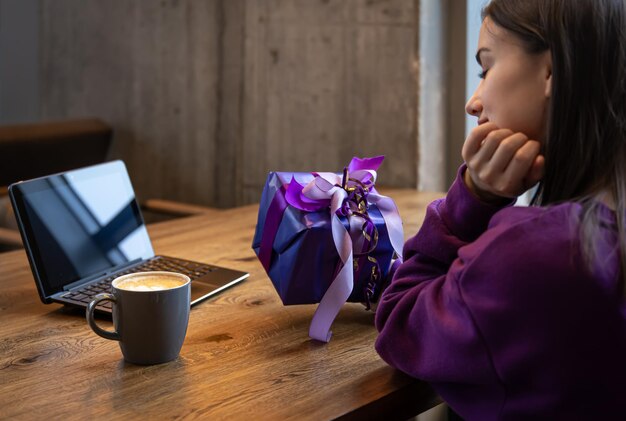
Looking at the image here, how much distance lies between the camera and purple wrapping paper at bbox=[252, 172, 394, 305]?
3.94 ft

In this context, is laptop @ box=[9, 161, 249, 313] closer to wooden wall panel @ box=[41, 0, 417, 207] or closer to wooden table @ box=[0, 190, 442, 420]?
wooden table @ box=[0, 190, 442, 420]

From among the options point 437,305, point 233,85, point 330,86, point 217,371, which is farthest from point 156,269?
point 233,85

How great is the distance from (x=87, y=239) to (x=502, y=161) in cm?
73

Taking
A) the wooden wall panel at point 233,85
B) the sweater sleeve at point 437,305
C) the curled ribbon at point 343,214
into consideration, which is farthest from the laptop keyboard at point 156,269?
the wooden wall panel at point 233,85

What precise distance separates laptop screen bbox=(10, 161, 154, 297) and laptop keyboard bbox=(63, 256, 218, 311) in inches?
1.0

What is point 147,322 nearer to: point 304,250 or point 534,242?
point 304,250

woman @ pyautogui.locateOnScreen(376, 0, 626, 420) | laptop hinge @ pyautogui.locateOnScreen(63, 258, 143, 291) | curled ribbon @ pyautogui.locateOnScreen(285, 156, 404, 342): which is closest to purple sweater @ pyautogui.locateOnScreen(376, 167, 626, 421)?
woman @ pyautogui.locateOnScreen(376, 0, 626, 420)

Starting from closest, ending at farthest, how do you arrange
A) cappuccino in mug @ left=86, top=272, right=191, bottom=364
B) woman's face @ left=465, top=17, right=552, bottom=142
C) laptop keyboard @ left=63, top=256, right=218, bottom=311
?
woman's face @ left=465, top=17, right=552, bottom=142
cappuccino in mug @ left=86, top=272, right=191, bottom=364
laptop keyboard @ left=63, top=256, right=218, bottom=311

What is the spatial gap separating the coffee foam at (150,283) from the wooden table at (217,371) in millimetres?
88

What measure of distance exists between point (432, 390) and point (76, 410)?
434mm

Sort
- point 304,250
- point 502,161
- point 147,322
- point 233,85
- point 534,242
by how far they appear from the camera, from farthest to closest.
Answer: point 233,85, point 304,250, point 147,322, point 502,161, point 534,242

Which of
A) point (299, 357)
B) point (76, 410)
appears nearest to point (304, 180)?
point (299, 357)

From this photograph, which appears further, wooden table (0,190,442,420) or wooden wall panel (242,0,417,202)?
wooden wall panel (242,0,417,202)

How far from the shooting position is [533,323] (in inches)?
33.9
